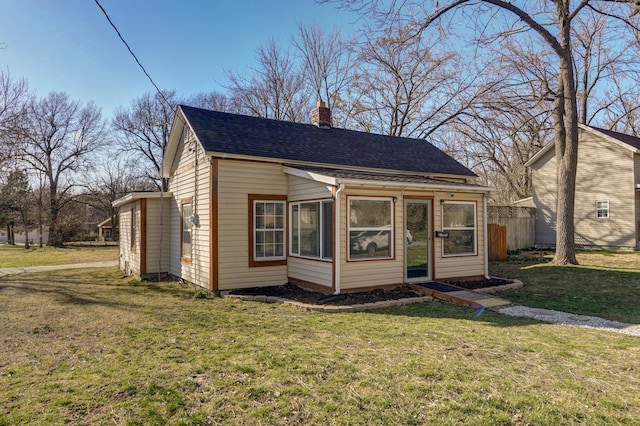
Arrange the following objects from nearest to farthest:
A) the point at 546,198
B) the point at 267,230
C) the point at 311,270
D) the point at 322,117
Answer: the point at 311,270 → the point at 267,230 → the point at 322,117 → the point at 546,198

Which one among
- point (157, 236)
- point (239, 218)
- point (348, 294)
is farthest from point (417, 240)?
point (157, 236)

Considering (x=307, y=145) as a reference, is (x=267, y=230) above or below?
below

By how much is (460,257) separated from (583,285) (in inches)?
126

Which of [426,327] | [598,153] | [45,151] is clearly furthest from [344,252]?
[45,151]

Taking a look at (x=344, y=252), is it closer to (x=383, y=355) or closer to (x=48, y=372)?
(x=383, y=355)

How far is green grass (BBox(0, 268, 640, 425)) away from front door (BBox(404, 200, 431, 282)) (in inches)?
94.9

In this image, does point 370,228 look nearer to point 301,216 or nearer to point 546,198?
point 301,216

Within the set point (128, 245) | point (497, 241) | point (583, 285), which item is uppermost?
point (128, 245)

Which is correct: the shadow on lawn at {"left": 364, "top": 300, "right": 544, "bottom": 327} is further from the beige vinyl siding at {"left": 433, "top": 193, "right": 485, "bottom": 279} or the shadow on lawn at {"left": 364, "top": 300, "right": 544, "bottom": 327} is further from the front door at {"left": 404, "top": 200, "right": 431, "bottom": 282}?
the beige vinyl siding at {"left": 433, "top": 193, "right": 485, "bottom": 279}

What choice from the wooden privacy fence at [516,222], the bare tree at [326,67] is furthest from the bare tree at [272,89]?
the wooden privacy fence at [516,222]

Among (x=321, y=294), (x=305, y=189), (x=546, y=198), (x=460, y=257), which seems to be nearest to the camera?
(x=321, y=294)

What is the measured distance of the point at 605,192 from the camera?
19.6m

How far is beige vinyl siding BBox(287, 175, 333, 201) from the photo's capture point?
8898 millimetres

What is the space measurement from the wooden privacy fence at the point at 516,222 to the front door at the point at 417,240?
9669 mm
